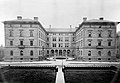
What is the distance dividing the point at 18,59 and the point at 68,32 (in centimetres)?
2550

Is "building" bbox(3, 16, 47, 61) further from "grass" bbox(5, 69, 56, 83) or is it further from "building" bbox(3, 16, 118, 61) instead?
"grass" bbox(5, 69, 56, 83)

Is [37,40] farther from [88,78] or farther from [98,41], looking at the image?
[98,41]

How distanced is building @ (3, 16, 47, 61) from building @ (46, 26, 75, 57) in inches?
624

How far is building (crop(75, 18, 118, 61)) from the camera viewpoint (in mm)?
25500

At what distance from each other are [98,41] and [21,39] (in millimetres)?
23415

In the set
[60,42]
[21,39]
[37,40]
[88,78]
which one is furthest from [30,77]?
[60,42]

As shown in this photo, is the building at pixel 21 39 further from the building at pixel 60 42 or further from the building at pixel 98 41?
the building at pixel 60 42

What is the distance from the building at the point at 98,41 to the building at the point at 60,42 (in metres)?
15.9

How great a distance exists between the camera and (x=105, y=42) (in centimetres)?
2583

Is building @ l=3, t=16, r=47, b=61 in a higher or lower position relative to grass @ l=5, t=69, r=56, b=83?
higher

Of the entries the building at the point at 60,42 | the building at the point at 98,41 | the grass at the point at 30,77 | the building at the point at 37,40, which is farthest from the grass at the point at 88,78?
the building at the point at 60,42

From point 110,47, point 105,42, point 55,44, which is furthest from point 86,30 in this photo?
point 55,44

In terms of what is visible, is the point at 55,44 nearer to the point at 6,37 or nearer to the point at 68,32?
the point at 68,32

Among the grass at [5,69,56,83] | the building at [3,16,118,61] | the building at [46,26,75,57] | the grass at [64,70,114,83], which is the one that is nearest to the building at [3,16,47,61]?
the building at [3,16,118,61]
